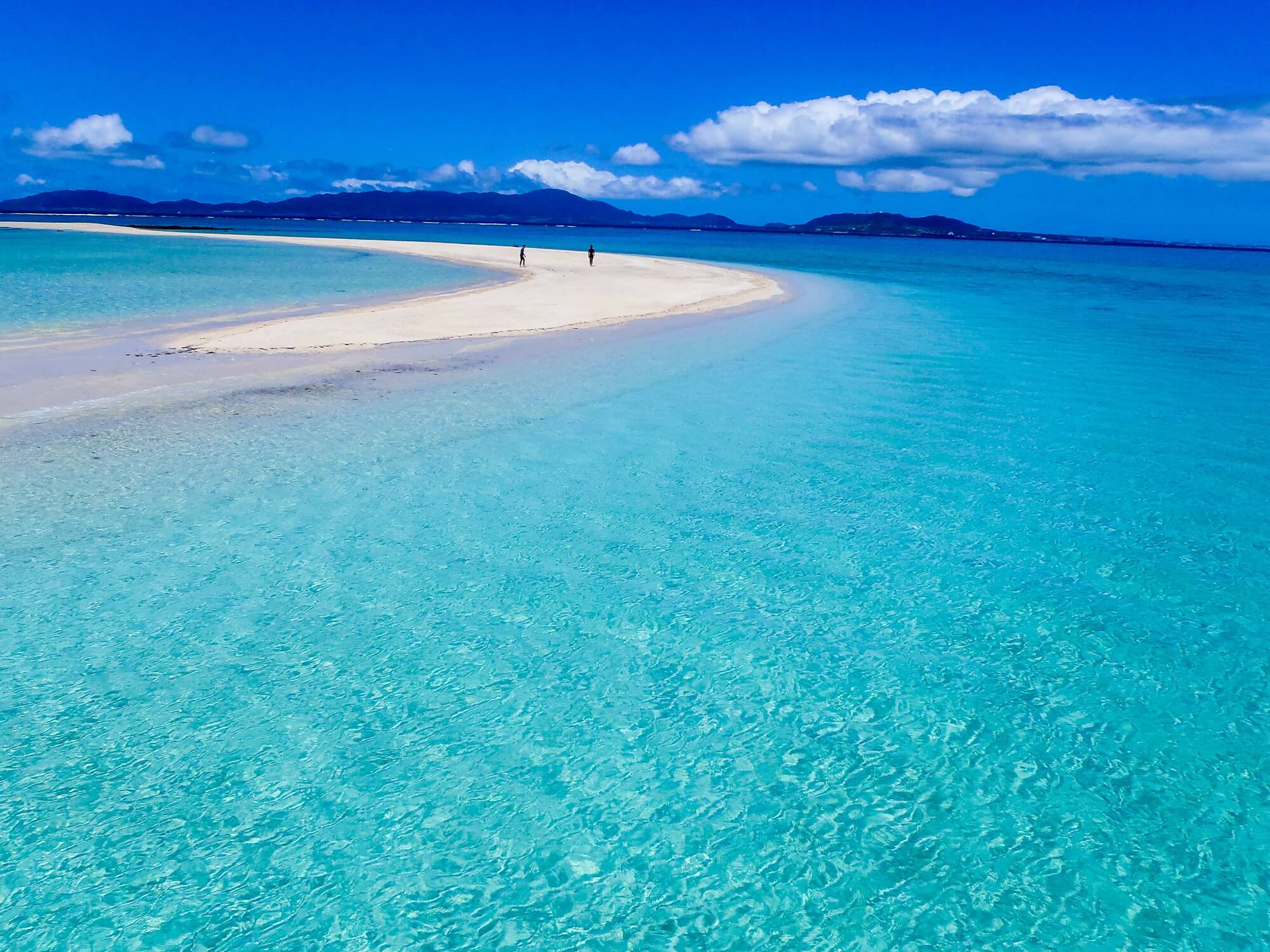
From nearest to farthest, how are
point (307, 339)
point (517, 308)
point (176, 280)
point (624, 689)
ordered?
point (624, 689), point (307, 339), point (517, 308), point (176, 280)

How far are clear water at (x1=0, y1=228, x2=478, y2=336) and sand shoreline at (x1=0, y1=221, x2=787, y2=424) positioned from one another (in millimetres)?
2640

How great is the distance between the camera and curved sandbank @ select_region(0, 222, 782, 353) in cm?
2384

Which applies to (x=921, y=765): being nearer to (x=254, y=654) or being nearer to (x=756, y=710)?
(x=756, y=710)

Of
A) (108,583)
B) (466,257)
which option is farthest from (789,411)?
(466,257)

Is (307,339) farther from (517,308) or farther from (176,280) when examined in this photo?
(176,280)

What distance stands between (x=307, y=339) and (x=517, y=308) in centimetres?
1086

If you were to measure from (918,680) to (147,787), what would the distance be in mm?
6019

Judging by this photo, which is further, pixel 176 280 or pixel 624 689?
pixel 176 280

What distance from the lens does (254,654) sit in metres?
7.34

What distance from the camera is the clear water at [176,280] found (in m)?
28.9

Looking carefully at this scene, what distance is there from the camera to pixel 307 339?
77.5 ft

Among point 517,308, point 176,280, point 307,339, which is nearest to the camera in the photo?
point 307,339

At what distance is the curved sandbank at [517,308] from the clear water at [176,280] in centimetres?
394

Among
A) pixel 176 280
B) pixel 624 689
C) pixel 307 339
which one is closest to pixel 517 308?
pixel 307 339
